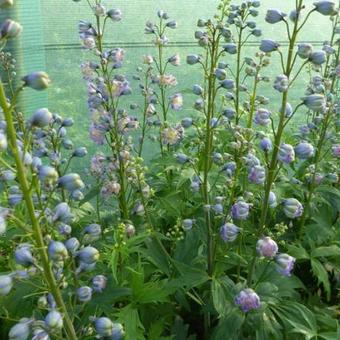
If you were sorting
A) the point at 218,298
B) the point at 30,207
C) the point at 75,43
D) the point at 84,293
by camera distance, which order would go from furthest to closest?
the point at 75,43, the point at 218,298, the point at 84,293, the point at 30,207

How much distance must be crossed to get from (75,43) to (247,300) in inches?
169

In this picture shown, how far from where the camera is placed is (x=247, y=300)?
2.31 metres

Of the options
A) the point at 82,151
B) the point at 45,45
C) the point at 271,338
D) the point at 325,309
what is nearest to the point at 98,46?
the point at 82,151

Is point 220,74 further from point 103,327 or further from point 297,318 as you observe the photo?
point 103,327

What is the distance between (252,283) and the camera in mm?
2830

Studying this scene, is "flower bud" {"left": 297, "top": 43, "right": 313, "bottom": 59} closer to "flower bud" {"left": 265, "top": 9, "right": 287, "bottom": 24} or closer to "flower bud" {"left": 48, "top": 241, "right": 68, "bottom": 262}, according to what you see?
"flower bud" {"left": 265, "top": 9, "right": 287, "bottom": 24}

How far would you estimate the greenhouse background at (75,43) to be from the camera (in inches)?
212

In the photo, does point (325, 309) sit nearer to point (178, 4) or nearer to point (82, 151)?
point (82, 151)

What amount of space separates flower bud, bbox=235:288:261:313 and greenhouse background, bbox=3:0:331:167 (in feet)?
12.3

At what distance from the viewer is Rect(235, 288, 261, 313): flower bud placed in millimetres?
2309

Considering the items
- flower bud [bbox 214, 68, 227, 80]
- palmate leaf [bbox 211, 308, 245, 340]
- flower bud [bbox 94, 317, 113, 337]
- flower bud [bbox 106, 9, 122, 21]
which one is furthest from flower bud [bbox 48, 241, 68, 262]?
flower bud [bbox 106, 9, 122, 21]

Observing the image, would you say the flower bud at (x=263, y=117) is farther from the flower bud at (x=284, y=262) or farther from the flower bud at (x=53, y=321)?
the flower bud at (x=53, y=321)

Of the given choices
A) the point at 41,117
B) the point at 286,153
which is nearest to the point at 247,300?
the point at 286,153

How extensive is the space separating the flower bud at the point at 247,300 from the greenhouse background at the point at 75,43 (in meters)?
3.74
